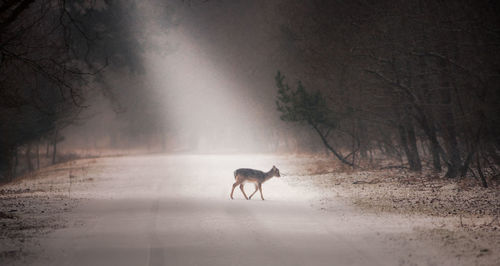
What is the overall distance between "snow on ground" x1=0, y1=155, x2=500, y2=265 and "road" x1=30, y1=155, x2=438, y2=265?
17 mm

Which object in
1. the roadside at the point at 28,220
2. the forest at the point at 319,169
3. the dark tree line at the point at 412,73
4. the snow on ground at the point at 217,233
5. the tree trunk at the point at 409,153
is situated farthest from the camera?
the tree trunk at the point at 409,153

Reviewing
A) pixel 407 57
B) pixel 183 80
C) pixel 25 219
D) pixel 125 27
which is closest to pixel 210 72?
pixel 183 80

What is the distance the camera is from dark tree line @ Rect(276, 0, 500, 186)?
16.9 m

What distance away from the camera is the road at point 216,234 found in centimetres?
794

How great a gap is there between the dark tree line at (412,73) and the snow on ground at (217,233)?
5.16 meters

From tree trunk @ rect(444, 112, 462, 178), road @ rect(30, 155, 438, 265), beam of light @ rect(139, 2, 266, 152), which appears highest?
beam of light @ rect(139, 2, 266, 152)

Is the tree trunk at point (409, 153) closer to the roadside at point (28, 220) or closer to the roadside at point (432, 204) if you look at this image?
the roadside at point (432, 204)

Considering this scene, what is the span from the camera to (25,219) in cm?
1205

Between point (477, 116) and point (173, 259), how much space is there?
12.7 metres

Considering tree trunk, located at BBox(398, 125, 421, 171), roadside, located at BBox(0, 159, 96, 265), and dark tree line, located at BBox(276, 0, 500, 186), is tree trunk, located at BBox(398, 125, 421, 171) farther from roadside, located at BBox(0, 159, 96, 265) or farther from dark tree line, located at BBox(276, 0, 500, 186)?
roadside, located at BBox(0, 159, 96, 265)

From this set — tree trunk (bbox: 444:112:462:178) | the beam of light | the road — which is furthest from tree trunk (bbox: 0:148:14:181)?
the beam of light

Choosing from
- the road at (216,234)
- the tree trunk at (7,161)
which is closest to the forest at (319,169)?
the road at (216,234)

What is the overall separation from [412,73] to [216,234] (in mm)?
13673

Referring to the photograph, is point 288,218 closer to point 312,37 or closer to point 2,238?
point 2,238
